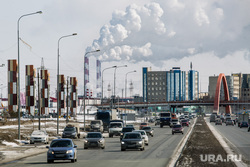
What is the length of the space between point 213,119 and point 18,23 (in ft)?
366

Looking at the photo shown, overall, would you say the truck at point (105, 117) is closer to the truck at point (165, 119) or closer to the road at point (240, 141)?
the truck at point (165, 119)

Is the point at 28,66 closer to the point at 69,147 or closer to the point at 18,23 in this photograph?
the point at 18,23

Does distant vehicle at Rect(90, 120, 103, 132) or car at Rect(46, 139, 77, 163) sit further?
distant vehicle at Rect(90, 120, 103, 132)

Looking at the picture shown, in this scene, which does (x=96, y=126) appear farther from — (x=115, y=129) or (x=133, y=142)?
(x=133, y=142)

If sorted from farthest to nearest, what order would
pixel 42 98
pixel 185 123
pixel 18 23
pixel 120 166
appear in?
pixel 42 98, pixel 185 123, pixel 18 23, pixel 120 166

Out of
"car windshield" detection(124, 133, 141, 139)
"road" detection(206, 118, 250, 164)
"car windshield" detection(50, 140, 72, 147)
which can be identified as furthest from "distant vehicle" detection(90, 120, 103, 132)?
"car windshield" detection(50, 140, 72, 147)

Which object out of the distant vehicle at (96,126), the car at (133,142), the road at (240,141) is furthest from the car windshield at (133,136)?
the distant vehicle at (96,126)

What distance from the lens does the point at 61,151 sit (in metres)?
26.6

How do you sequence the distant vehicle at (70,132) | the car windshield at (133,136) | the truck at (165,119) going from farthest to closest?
the truck at (165,119) < the distant vehicle at (70,132) < the car windshield at (133,136)

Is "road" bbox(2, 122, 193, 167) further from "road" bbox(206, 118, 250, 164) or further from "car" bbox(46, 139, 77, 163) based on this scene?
"road" bbox(206, 118, 250, 164)

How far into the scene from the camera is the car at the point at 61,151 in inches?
1045

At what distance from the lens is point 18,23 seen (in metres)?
45.6

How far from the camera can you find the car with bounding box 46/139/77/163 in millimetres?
26547

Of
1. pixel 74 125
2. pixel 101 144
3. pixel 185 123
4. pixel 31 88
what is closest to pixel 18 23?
pixel 101 144
